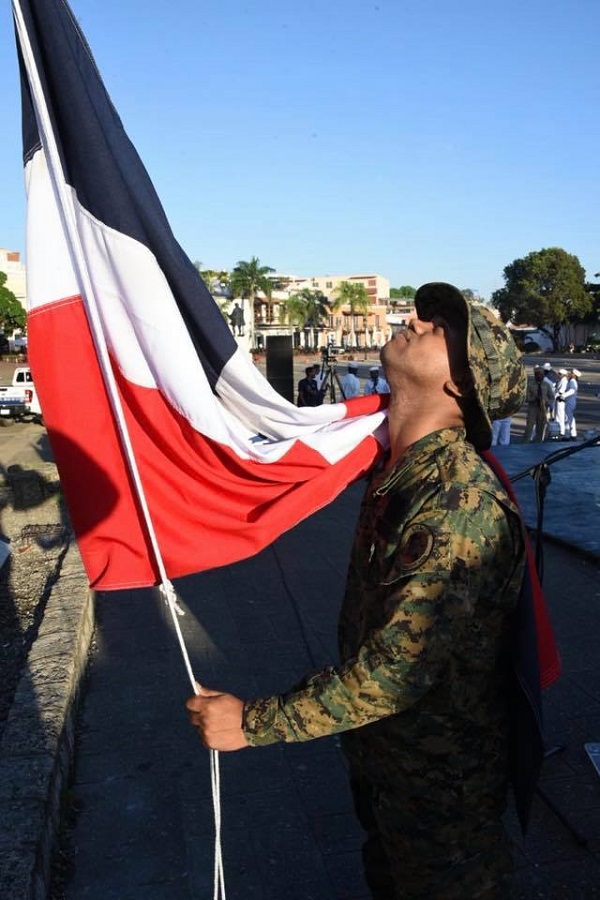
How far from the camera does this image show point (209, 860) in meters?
3.09

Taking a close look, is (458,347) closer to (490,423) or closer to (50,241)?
(490,423)

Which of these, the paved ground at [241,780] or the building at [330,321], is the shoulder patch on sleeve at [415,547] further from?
the building at [330,321]

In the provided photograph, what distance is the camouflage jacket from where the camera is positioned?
1696 millimetres

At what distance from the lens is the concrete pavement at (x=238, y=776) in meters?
2.98

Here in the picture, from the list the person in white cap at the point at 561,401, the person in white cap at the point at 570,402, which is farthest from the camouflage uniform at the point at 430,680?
the person in white cap at the point at 561,401

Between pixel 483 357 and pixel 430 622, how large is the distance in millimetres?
640

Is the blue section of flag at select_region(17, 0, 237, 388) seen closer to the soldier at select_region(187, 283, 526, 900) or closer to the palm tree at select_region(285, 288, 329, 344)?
the soldier at select_region(187, 283, 526, 900)

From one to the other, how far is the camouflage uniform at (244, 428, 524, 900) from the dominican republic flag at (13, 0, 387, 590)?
0.43 metres

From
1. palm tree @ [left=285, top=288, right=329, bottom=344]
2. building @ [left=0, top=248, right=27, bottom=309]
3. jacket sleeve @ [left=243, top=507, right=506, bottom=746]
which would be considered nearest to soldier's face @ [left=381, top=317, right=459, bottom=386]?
jacket sleeve @ [left=243, top=507, right=506, bottom=746]

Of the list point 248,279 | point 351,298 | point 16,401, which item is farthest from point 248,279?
point 16,401

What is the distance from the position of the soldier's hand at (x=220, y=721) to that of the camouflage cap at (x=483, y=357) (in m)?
0.90

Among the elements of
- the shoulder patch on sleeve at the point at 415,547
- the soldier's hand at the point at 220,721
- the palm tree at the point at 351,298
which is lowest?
the soldier's hand at the point at 220,721

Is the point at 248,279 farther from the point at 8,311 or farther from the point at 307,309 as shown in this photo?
the point at 8,311

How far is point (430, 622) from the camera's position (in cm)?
170
